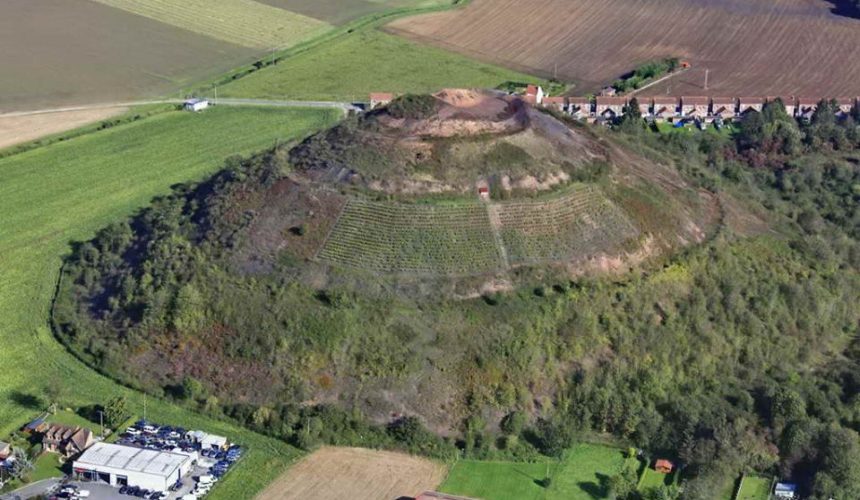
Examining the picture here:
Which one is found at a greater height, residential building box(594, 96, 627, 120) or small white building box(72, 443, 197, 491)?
residential building box(594, 96, 627, 120)

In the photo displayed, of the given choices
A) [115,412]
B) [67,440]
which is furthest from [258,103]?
[67,440]

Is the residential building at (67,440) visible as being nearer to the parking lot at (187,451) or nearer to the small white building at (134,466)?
the small white building at (134,466)

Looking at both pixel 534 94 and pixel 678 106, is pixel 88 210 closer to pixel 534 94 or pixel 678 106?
pixel 534 94

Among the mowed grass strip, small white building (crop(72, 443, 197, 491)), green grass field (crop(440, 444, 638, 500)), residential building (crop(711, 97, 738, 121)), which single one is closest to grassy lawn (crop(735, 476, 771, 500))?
green grass field (crop(440, 444, 638, 500))

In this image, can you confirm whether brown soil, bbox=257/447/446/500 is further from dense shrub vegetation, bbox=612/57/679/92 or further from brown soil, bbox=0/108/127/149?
dense shrub vegetation, bbox=612/57/679/92

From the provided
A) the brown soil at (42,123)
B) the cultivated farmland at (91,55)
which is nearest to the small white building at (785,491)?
the brown soil at (42,123)
